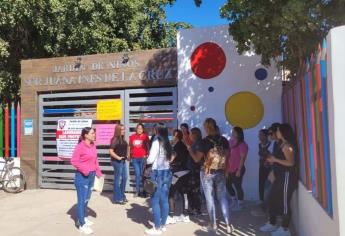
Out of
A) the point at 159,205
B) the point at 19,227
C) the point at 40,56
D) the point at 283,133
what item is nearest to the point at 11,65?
the point at 40,56

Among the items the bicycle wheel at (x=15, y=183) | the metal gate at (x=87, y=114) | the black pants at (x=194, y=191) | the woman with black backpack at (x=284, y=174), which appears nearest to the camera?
the woman with black backpack at (x=284, y=174)

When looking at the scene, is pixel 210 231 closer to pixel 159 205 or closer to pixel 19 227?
pixel 159 205

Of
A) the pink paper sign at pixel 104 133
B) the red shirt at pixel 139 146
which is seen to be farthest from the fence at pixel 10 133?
the red shirt at pixel 139 146

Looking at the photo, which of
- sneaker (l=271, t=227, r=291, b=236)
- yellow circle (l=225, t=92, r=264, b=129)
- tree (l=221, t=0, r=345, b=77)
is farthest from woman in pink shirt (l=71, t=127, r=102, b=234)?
yellow circle (l=225, t=92, r=264, b=129)

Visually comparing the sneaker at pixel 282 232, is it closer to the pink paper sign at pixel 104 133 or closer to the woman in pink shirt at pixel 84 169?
the woman in pink shirt at pixel 84 169

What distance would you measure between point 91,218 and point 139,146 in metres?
2.09

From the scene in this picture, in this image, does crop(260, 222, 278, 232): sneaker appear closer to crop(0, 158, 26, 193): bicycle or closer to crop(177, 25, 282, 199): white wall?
crop(177, 25, 282, 199): white wall

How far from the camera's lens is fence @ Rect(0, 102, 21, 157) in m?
12.5

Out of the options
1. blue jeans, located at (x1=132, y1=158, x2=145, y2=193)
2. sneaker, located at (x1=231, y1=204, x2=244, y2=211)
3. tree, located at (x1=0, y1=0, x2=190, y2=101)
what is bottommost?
sneaker, located at (x1=231, y1=204, x2=244, y2=211)

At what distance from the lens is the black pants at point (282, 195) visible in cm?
645

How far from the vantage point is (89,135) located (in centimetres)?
748

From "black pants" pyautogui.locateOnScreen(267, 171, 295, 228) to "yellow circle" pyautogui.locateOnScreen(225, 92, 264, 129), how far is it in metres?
3.42

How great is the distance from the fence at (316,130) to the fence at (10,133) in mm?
8825

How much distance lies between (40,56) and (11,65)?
118 cm
